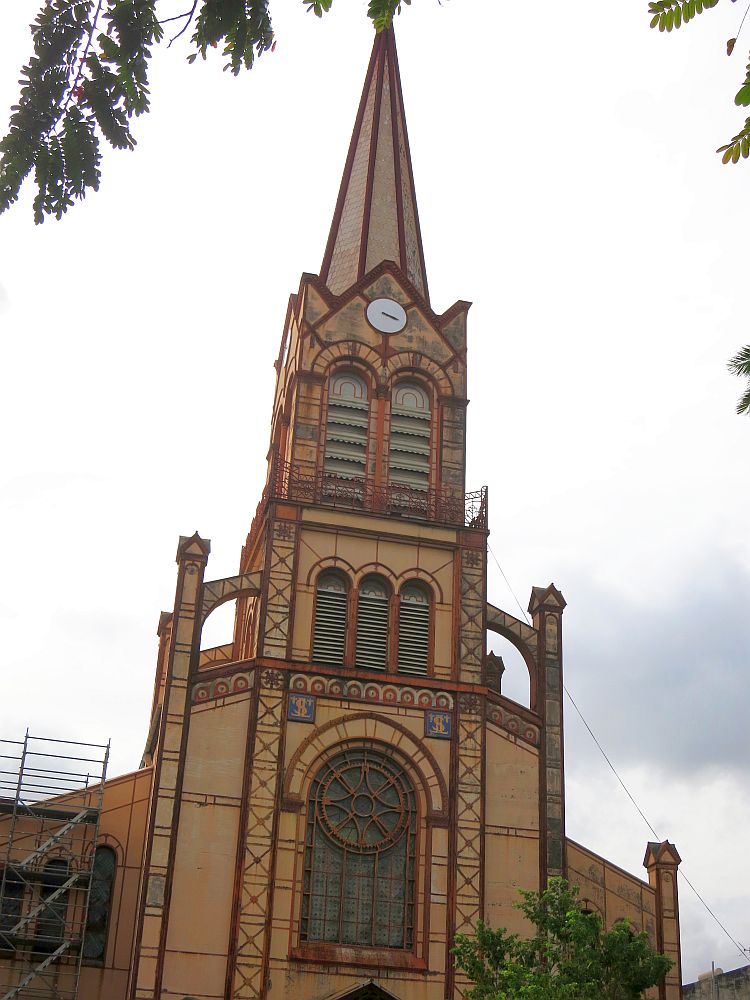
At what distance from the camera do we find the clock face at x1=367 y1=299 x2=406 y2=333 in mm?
38906

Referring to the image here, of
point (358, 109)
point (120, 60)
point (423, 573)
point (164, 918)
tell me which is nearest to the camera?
point (120, 60)

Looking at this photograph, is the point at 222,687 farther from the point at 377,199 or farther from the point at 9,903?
the point at 377,199

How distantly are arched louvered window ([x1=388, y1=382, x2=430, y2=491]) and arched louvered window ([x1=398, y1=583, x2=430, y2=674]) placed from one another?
3252mm

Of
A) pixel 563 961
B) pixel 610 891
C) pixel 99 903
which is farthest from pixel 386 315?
pixel 563 961

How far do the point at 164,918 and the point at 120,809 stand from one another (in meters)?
3.62

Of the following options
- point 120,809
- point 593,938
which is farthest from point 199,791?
point 593,938

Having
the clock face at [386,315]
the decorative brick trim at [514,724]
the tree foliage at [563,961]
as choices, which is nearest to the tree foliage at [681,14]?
the tree foliage at [563,961]

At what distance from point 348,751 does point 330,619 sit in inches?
135

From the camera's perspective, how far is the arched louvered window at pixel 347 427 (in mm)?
36969

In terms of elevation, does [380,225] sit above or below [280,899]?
above

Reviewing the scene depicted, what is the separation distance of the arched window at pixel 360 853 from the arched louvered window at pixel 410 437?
792 centimetres

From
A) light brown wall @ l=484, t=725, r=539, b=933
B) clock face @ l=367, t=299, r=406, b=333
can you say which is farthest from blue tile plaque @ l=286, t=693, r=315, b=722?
clock face @ l=367, t=299, r=406, b=333

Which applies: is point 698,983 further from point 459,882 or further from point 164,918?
point 164,918

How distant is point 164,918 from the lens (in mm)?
Answer: 30281
